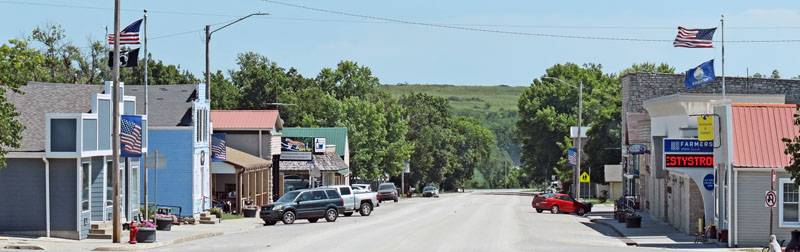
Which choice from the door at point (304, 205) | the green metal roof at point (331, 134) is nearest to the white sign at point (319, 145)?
the green metal roof at point (331, 134)

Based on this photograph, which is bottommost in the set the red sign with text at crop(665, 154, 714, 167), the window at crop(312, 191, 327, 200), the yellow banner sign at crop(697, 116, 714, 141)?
the window at crop(312, 191, 327, 200)

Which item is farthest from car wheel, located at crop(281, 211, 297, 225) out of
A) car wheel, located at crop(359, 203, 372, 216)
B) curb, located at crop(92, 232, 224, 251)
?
curb, located at crop(92, 232, 224, 251)

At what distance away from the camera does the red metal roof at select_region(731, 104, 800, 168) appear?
31.7m

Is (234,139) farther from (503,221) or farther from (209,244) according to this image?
(209,244)

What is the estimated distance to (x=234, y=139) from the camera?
199 ft

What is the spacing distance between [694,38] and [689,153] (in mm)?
5286

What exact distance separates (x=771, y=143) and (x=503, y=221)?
15963mm

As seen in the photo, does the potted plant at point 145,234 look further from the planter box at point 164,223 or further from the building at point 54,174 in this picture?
the planter box at point 164,223

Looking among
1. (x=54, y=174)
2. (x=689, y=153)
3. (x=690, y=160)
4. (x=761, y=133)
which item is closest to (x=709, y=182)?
(x=690, y=160)

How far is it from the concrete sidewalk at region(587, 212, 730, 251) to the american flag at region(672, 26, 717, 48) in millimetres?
7189

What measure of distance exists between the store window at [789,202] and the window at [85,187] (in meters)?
21.4

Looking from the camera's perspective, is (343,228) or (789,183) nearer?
(789,183)

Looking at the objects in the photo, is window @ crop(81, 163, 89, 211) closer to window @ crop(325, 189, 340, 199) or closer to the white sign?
window @ crop(325, 189, 340, 199)

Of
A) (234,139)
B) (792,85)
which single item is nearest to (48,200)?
(234,139)
